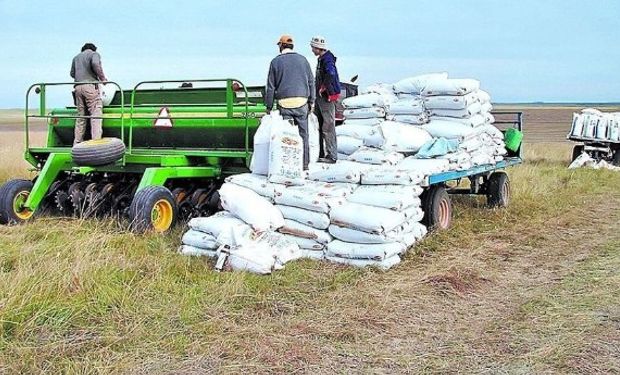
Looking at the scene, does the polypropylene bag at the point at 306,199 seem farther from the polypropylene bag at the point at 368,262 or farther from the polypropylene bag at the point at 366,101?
the polypropylene bag at the point at 366,101

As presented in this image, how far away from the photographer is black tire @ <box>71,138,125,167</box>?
8773 millimetres

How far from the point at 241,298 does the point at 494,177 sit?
22.0ft

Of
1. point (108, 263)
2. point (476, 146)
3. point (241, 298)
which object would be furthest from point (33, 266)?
point (476, 146)

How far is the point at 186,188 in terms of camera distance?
9.55 m

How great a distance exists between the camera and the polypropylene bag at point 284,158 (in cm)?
795

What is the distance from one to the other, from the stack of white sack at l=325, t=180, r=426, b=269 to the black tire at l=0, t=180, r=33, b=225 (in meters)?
4.13

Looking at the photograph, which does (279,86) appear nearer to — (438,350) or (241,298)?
(241,298)

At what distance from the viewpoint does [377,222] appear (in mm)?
7145

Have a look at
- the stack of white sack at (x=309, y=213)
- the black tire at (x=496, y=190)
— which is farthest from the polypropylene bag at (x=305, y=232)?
the black tire at (x=496, y=190)

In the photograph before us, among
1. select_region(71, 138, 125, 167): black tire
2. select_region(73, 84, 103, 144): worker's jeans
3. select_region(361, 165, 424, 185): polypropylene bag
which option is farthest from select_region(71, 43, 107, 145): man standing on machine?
select_region(361, 165, 424, 185): polypropylene bag

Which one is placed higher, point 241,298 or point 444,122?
point 444,122

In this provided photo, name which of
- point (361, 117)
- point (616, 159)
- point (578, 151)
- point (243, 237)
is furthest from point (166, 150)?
point (616, 159)

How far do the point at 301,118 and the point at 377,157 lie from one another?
987 millimetres

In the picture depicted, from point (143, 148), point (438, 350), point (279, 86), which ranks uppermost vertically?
point (279, 86)
